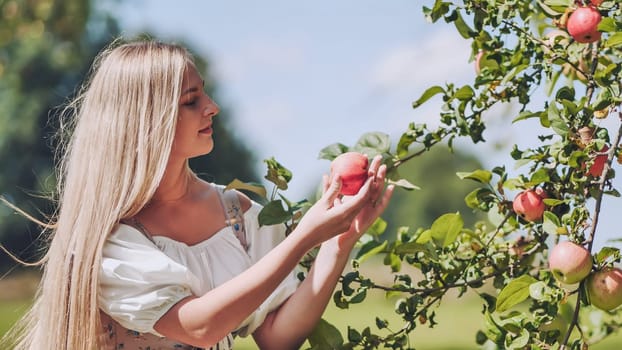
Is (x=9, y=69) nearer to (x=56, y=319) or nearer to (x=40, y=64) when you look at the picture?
(x=40, y=64)

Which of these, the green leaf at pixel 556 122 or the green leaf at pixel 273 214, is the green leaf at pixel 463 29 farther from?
the green leaf at pixel 273 214

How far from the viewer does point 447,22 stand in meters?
1.20

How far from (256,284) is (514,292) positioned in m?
0.34

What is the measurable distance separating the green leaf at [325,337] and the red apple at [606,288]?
14.4 inches

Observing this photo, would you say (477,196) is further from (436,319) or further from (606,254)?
(436,319)

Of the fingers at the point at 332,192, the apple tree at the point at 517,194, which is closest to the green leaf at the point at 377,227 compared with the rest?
the apple tree at the point at 517,194

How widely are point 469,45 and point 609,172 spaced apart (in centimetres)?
33

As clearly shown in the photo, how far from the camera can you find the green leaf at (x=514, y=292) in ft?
3.46

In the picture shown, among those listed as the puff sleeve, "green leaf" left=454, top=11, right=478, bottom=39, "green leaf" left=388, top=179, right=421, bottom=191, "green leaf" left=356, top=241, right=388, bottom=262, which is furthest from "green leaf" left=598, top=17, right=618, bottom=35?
the puff sleeve

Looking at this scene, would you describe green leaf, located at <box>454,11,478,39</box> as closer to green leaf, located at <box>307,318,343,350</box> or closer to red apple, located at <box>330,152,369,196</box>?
red apple, located at <box>330,152,369,196</box>

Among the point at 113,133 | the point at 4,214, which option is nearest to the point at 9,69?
the point at 4,214

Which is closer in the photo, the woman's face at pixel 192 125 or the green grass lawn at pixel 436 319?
the woman's face at pixel 192 125

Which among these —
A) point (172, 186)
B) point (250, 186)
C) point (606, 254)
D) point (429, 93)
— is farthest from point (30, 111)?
point (606, 254)

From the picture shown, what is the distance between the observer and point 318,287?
125cm
